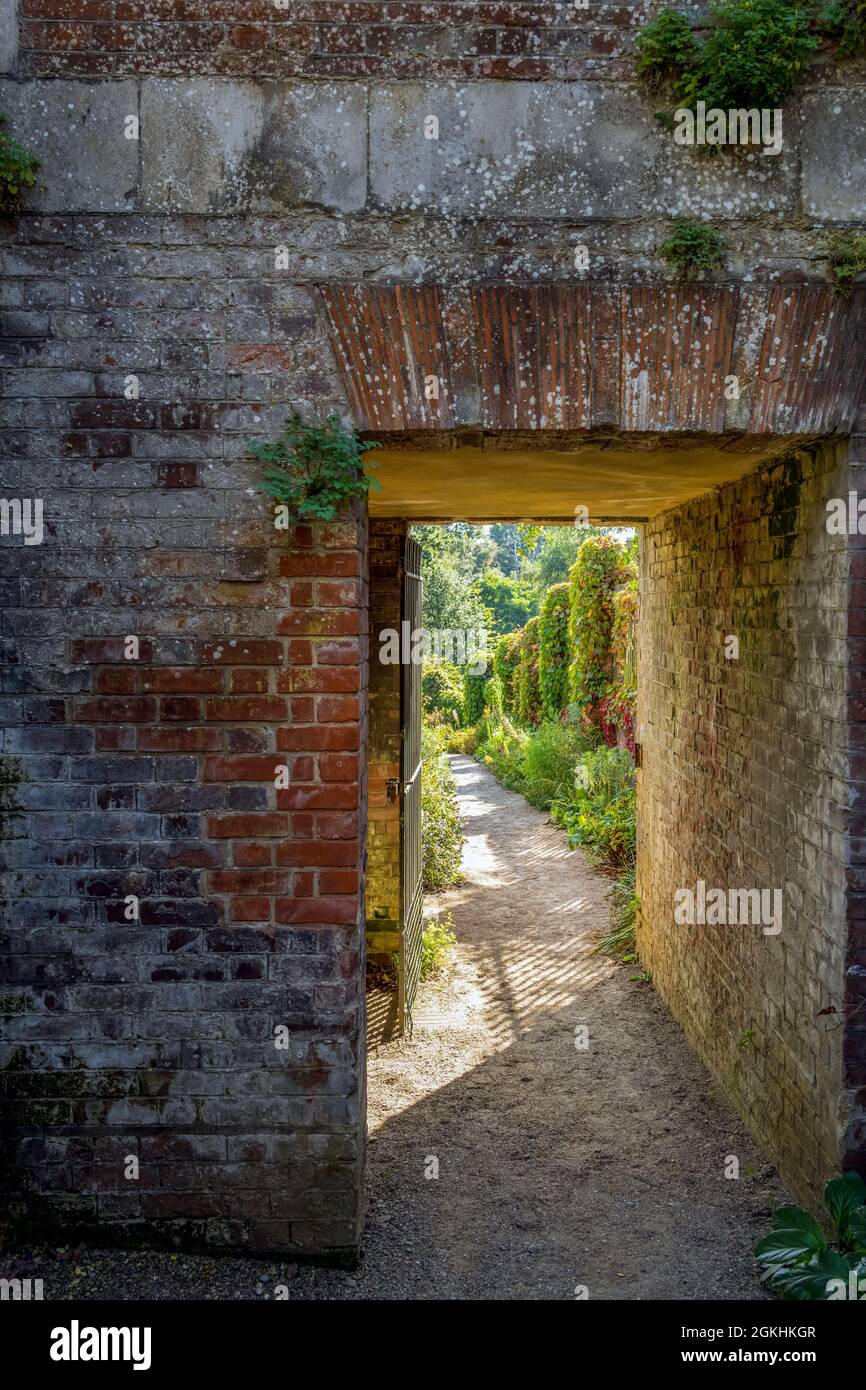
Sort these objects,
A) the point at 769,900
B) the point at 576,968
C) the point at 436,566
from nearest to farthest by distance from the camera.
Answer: the point at 769,900
the point at 576,968
the point at 436,566

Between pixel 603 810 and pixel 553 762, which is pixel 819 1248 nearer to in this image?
pixel 603 810

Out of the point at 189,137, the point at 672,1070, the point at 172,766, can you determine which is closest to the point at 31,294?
the point at 189,137

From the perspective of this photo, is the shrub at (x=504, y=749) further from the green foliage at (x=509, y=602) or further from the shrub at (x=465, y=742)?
the green foliage at (x=509, y=602)

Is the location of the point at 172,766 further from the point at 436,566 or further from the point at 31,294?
the point at 436,566

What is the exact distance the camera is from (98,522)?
310cm

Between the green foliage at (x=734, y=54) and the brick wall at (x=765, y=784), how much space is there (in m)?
1.12

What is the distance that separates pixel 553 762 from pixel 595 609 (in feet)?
8.46

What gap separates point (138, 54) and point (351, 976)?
296 cm

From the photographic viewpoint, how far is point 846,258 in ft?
9.78

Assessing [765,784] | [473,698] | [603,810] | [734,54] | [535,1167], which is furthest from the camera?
[473,698]

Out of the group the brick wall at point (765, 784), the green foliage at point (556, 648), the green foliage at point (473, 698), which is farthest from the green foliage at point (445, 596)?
the brick wall at point (765, 784)

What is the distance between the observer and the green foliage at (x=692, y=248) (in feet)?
9.77

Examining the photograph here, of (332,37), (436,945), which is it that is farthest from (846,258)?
(436,945)

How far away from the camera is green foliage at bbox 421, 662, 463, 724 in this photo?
746 inches
